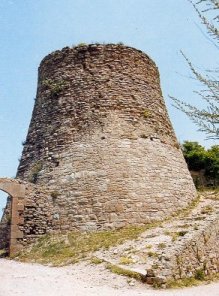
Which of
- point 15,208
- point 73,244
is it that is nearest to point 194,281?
point 73,244

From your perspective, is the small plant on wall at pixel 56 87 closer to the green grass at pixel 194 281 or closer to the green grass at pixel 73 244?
the green grass at pixel 73 244

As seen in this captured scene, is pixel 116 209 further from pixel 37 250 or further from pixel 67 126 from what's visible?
pixel 67 126

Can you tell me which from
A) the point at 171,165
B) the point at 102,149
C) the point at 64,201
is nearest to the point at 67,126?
the point at 102,149

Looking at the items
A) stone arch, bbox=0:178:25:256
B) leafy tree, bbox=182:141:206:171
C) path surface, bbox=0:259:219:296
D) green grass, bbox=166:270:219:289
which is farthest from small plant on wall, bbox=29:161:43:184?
leafy tree, bbox=182:141:206:171

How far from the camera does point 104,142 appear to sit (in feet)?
47.8

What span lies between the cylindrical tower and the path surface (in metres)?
3.67

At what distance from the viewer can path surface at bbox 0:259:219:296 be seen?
24.2 ft

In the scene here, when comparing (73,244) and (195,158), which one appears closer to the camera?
(73,244)

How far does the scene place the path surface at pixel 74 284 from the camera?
737 centimetres

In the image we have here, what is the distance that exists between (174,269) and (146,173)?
591cm

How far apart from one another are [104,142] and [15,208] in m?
3.78

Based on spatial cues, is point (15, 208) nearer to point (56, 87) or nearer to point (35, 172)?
point (35, 172)

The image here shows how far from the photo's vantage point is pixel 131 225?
42.6ft

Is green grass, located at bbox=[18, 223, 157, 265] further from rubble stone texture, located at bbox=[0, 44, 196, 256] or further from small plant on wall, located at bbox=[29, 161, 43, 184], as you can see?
small plant on wall, located at bbox=[29, 161, 43, 184]
